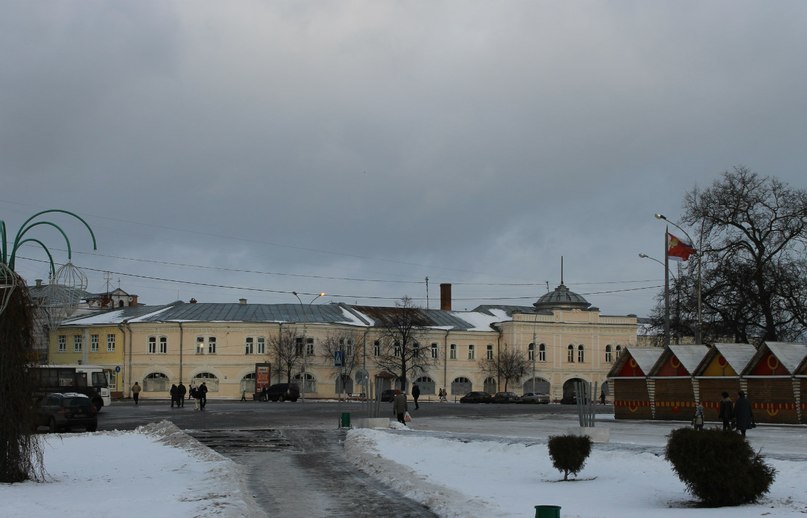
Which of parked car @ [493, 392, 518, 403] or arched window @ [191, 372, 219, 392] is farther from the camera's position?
arched window @ [191, 372, 219, 392]

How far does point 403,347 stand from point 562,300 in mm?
20029

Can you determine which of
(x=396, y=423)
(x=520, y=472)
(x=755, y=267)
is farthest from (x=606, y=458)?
(x=755, y=267)

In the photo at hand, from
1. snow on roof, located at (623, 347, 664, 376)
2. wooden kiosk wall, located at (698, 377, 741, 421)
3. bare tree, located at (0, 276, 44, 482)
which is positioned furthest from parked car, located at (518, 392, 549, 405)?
bare tree, located at (0, 276, 44, 482)

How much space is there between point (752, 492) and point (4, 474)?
1263 centimetres

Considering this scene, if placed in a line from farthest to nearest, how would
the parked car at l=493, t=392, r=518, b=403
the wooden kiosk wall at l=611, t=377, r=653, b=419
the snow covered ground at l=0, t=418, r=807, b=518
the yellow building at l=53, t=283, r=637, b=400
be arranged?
the yellow building at l=53, t=283, r=637, b=400
the parked car at l=493, t=392, r=518, b=403
the wooden kiosk wall at l=611, t=377, r=653, b=419
the snow covered ground at l=0, t=418, r=807, b=518

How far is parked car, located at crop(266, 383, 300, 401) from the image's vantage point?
81438 millimetres

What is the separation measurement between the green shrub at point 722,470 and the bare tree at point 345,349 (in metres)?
78.0

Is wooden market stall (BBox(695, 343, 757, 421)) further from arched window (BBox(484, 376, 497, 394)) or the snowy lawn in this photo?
arched window (BBox(484, 376, 497, 394))

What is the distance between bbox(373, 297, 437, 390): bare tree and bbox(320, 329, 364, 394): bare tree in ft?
7.76

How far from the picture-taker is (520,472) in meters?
21.5

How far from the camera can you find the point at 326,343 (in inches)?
3725

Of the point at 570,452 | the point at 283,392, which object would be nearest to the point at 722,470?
the point at 570,452

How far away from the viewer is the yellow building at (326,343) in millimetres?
93312

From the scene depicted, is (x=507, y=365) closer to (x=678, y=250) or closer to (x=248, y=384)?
(x=248, y=384)
